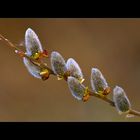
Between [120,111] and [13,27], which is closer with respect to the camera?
[120,111]

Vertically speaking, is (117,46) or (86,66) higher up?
(117,46)

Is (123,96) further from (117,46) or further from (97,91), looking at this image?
(117,46)

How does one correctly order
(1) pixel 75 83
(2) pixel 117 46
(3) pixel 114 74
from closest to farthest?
1. (1) pixel 75 83
2. (3) pixel 114 74
3. (2) pixel 117 46

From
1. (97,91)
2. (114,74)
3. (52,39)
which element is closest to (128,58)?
(114,74)

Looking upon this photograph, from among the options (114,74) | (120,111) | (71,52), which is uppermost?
(71,52)

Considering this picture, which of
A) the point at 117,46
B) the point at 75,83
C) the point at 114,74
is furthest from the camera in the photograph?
the point at 117,46

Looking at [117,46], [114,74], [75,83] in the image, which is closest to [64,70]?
[75,83]

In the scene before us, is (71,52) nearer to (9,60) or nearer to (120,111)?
(9,60)

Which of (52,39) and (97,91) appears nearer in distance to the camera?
(97,91)

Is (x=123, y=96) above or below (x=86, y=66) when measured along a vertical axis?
below
